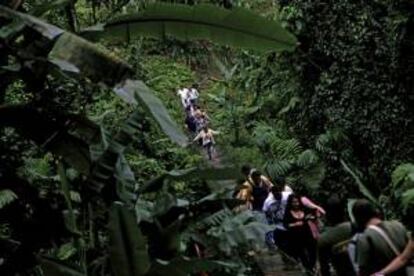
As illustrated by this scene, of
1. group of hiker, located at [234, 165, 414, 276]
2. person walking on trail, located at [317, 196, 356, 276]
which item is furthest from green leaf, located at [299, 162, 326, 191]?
Result: person walking on trail, located at [317, 196, 356, 276]

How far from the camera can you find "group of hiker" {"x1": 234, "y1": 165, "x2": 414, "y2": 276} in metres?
5.07

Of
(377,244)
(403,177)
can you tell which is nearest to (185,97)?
(403,177)

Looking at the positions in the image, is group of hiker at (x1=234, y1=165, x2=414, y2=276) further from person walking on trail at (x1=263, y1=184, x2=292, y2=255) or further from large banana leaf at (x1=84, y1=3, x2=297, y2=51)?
large banana leaf at (x1=84, y1=3, x2=297, y2=51)

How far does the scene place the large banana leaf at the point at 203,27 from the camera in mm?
4566

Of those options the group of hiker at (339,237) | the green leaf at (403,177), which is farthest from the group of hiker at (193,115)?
the group of hiker at (339,237)

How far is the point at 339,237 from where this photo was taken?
625 cm

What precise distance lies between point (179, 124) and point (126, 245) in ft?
15.1

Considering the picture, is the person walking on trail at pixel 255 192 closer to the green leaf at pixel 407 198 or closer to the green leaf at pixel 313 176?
the green leaf at pixel 407 198

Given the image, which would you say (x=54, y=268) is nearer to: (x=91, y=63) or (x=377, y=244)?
(x=91, y=63)

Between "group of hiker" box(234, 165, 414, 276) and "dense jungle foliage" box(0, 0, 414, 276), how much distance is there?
0.61 meters

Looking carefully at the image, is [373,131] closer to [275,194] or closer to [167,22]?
[275,194]

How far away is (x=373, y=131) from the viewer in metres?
13.9

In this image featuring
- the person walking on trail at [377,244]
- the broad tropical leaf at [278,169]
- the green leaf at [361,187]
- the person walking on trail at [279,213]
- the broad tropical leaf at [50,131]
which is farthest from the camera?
the broad tropical leaf at [278,169]

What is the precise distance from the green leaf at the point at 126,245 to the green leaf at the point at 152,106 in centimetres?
45
